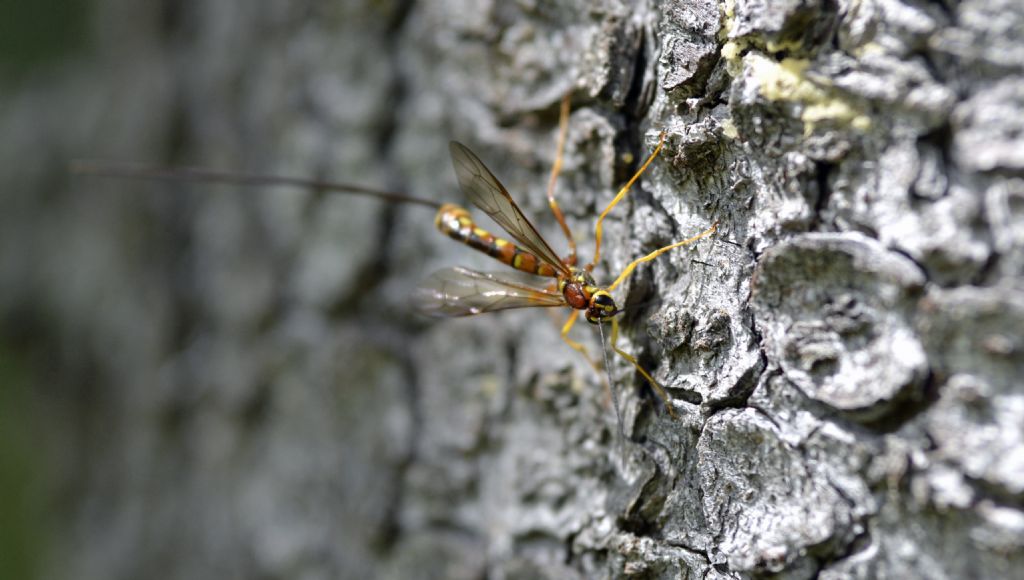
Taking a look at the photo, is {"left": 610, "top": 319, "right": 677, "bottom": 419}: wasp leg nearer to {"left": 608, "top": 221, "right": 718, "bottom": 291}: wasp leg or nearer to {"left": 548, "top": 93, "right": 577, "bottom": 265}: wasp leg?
{"left": 608, "top": 221, "right": 718, "bottom": 291}: wasp leg

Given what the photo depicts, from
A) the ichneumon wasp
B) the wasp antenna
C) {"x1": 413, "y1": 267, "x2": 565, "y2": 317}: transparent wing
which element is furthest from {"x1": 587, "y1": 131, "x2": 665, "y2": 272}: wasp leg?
the wasp antenna

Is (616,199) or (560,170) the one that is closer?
(616,199)

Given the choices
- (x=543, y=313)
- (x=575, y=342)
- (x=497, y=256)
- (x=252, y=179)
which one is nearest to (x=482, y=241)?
(x=497, y=256)

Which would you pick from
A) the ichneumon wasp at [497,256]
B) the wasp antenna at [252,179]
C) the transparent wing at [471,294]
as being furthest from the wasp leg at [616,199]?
the wasp antenna at [252,179]

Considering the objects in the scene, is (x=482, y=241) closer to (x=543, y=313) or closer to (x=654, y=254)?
(x=543, y=313)

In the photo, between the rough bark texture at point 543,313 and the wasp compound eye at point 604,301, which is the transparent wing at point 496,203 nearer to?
the rough bark texture at point 543,313

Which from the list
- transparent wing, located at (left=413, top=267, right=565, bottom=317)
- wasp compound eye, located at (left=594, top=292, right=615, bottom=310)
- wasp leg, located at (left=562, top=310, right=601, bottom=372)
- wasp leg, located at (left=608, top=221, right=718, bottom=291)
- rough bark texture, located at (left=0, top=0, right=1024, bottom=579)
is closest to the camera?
rough bark texture, located at (left=0, top=0, right=1024, bottom=579)
